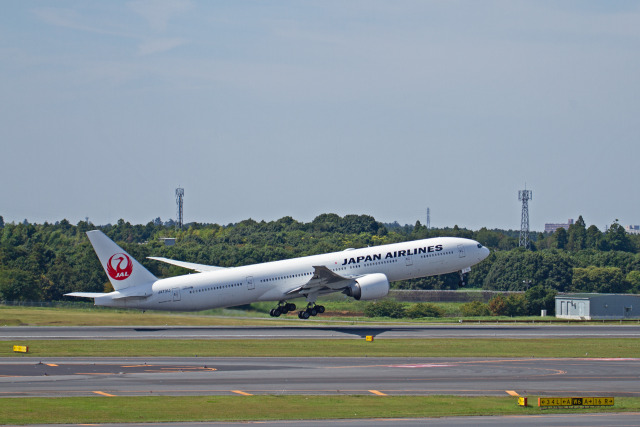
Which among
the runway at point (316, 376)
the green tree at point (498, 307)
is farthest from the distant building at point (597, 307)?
the runway at point (316, 376)

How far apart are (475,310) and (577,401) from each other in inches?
3076

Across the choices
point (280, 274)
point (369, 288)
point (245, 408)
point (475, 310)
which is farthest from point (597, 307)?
point (245, 408)

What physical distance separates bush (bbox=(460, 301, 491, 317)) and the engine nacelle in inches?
1600

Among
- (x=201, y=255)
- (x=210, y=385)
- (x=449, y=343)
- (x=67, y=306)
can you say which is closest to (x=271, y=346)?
(x=449, y=343)

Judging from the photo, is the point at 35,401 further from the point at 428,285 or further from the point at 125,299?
the point at 428,285

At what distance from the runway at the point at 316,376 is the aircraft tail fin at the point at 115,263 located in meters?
18.3

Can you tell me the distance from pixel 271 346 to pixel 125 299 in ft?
51.0

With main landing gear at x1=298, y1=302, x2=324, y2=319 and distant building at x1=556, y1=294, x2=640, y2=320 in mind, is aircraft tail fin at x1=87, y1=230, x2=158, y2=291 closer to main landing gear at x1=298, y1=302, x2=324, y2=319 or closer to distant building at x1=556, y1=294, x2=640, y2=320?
main landing gear at x1=298, y1=302, x2=324, y2=319

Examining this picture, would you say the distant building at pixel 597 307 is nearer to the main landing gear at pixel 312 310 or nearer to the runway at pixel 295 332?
the runway at pixel 295 332

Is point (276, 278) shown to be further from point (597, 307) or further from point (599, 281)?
point (599, 281)

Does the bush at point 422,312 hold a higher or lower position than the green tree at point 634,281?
lower

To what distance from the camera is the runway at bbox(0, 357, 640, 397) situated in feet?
129

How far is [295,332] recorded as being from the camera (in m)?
69.2

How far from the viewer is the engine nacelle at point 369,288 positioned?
237ft
